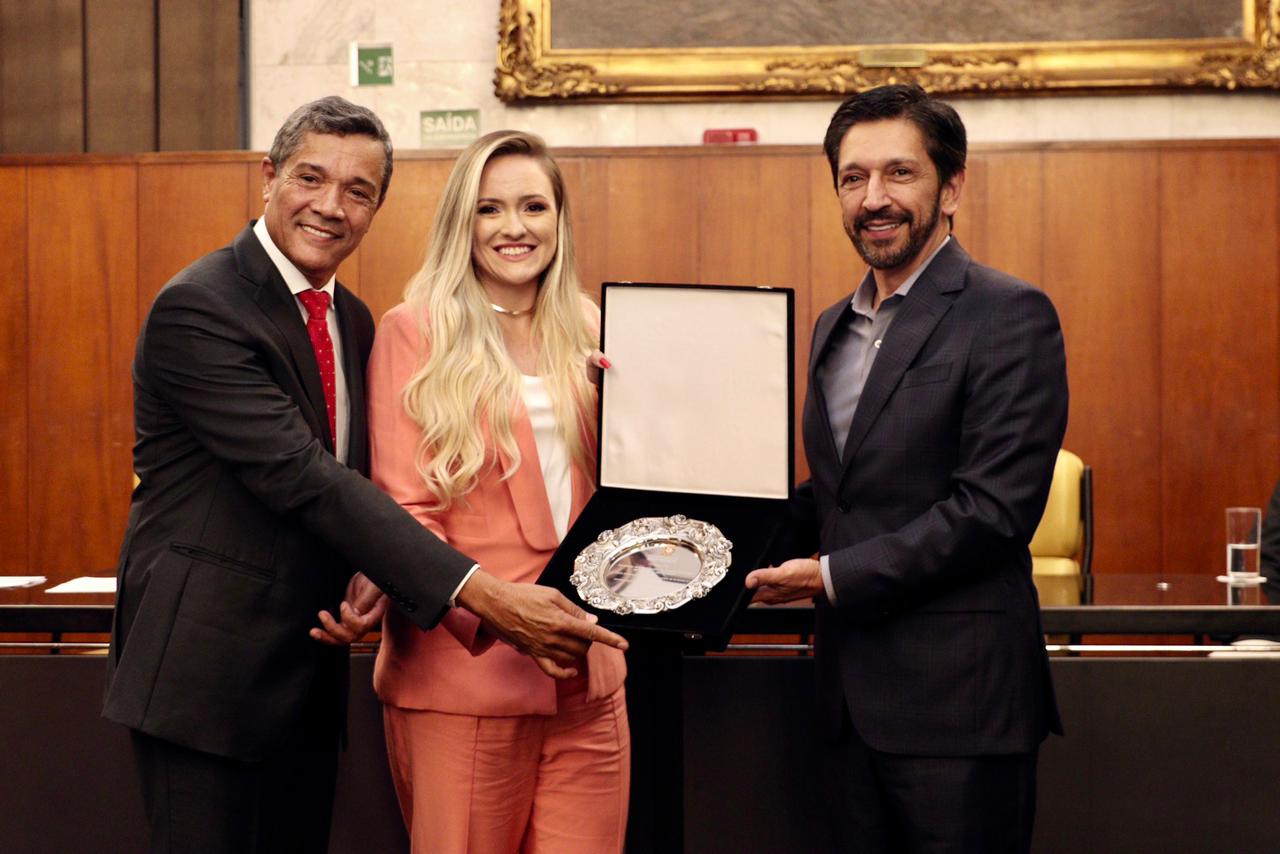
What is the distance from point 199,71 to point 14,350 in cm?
171

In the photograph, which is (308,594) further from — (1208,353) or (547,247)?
(1208,353)

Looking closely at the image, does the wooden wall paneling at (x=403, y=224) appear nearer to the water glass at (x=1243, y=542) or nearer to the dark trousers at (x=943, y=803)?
the water glass at (x=1243, y=542)

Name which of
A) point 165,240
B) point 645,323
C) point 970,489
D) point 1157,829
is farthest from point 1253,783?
point 165,240

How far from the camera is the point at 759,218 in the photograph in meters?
5.42

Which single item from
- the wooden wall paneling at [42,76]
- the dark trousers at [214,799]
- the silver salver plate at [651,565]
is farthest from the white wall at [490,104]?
the dark trousers at [214,799]

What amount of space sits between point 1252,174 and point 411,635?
488 cm

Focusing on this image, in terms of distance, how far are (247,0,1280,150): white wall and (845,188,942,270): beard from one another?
4.06 metres

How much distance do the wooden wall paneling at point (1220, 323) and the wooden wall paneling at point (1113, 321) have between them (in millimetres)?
80

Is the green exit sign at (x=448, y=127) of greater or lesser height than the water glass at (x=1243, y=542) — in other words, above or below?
above

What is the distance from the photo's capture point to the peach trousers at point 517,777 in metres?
1.83

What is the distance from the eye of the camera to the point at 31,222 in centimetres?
561

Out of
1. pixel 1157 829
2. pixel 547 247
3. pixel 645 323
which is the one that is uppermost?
pixel 547 247

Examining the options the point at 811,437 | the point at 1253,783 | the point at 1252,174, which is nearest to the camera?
the point at 811,437

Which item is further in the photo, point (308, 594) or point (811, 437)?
point (811, 437)
